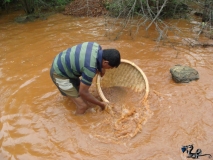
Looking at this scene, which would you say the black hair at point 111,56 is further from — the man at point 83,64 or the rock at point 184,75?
the rock at point 184,75

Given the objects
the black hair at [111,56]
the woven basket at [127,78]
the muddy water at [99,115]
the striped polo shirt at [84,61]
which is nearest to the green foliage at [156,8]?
the muddy water at [99,115]

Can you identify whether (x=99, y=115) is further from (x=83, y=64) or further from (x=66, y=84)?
(x=83, y=64)

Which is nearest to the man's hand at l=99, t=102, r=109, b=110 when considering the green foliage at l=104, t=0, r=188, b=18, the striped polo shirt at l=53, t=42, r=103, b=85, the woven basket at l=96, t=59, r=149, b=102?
the woven basket at l=96, t=59, r=149, b=102

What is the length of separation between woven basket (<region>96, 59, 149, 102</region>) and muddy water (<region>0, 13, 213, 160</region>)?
0.27m

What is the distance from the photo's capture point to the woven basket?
3.85 meters

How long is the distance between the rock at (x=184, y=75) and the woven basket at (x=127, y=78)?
2.32 feet

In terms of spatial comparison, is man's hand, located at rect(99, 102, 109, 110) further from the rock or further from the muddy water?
the rock

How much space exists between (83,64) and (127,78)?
1362 mm

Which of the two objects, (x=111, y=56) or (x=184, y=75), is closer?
(x=111, y=56)

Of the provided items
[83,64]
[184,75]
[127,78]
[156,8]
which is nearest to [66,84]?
[83,64]

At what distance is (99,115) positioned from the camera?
357 centimetres

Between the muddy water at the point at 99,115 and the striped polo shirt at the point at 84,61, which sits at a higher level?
the striped polo shirt at the point at 84,61

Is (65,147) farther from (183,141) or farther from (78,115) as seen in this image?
(183,141)

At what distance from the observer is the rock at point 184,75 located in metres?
4.09
